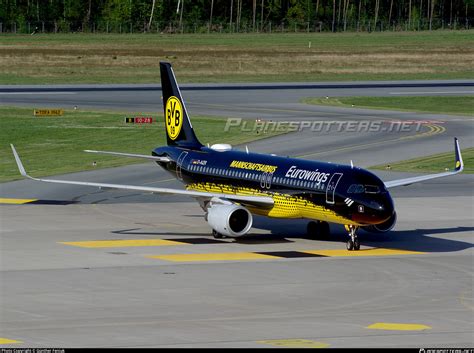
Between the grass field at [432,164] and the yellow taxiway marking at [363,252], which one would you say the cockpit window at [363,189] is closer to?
the yellow taxiway marking at [363,252]

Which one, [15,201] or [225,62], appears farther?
[225,62]

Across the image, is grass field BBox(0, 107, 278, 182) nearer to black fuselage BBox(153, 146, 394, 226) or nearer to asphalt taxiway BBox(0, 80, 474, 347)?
asphalt taxiway BBox(0, 80, 474, 347)

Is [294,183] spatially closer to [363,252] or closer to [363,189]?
[363,189]

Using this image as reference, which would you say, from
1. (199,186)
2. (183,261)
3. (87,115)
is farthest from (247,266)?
(87,115)

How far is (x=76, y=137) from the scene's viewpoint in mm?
90750

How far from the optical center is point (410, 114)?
109562mm

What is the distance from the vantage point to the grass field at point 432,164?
2940 inches

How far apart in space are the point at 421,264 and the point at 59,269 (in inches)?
569

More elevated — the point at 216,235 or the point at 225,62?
the point at 225,62

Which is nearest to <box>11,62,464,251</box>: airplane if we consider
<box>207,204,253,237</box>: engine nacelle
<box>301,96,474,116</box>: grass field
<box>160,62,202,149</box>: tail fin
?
<box>207,204,253,237</box>: engine nacelle

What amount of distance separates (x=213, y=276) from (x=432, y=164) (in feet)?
122

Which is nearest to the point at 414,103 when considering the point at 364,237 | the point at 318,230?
the point at 364,237

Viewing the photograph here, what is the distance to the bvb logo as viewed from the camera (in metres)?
58.2

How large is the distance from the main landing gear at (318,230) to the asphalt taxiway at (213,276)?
0.46m
